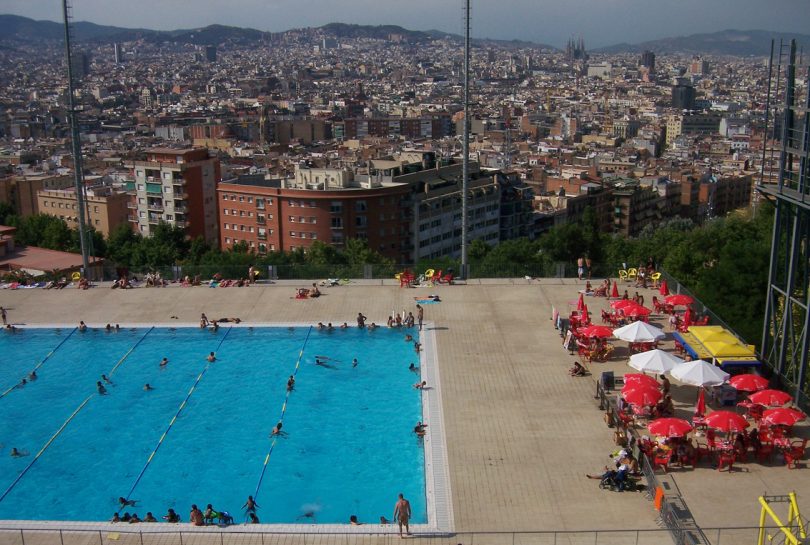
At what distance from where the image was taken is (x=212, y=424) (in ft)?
59.3

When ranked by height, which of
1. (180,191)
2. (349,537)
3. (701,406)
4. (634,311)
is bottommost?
(180,191)

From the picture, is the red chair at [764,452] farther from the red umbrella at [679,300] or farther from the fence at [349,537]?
the red umbrella at [679,300]

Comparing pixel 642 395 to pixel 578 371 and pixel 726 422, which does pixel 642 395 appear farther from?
pixel 578 371

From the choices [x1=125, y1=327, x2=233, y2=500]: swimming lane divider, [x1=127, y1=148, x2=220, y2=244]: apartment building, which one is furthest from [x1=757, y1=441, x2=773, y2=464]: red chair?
[x1=127, y1=148, x2=220, y2=244]: apartment building

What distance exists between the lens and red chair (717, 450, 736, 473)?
14008mm

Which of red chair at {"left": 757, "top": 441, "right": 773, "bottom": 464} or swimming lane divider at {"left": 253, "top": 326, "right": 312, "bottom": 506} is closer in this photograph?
red chair at {"left": 757, "top": 441, "right": 773, "bottom": 464}

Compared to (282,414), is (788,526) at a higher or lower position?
higher

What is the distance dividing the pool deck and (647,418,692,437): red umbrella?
0.66 meters

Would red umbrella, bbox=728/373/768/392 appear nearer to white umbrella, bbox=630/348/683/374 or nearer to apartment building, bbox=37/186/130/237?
white umbrella, bbox=630/348/683/374

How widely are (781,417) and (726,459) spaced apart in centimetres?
128

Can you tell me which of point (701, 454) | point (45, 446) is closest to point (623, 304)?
point (701, 454)

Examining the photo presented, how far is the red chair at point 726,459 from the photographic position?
14.0 m

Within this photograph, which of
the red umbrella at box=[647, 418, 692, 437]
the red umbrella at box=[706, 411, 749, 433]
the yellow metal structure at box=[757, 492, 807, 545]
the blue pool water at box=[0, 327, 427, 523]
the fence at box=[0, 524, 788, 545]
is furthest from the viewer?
the blue pool water at box=[0, 327, 427, 523]

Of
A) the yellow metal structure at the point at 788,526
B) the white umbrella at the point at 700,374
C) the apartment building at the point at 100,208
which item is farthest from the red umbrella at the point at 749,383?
the apartment building at the point at 100,208
